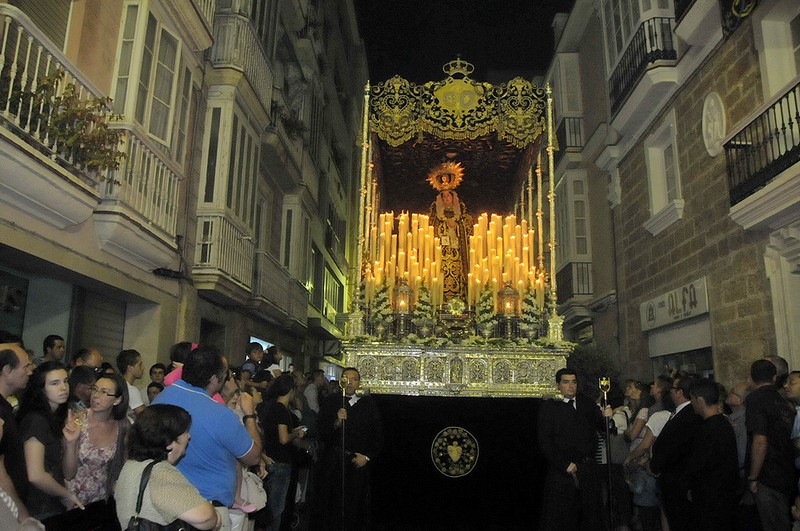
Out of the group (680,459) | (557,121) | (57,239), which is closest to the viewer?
(680,459)

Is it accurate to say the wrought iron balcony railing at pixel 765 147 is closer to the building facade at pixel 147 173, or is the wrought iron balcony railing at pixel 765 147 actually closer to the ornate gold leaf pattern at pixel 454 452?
the ornate gold leaf pattern at pixel 454 452

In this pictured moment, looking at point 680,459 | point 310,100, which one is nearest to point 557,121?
point 310,100

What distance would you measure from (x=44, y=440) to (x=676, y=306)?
9.67 meters

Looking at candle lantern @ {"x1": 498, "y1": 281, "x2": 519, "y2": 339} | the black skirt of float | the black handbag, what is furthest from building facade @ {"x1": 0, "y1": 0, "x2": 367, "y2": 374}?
candle lantern @ {"x1": 498, "y1": 281, "x2": 519, "y2": 339}

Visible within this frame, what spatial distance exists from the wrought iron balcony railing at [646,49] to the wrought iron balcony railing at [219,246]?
23.8 ft

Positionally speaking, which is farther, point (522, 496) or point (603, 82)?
point (603, 82)

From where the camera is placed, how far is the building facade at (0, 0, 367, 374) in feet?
18.1

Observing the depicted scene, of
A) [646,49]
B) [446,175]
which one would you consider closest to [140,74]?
[446,175]

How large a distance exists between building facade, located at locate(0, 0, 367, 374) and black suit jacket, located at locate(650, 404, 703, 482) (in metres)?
5.37

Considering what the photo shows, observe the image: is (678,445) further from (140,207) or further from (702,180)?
(702,180)

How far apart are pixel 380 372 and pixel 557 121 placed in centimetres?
1175

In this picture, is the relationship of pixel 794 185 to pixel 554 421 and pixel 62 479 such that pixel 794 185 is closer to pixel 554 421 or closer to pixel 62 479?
pixel 554 421

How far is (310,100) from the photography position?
600 inches

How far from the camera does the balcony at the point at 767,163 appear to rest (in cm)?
718
